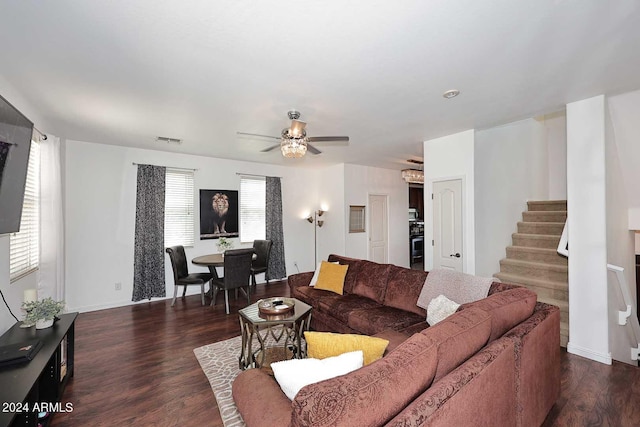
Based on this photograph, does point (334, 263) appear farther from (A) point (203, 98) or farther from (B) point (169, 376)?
(A) point (203, 98)

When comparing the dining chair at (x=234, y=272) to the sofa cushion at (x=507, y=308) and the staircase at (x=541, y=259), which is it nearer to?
the sofa cushion at (x=507, y=308)

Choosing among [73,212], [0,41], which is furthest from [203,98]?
[73,212]

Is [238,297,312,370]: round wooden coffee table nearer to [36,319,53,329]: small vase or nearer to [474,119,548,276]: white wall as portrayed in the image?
[36,319,53,329]: small vase

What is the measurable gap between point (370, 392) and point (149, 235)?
501 centimetres

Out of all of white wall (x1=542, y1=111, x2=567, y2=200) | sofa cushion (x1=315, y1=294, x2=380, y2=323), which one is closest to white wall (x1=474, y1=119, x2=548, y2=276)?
white wall (x1=542, y1=111, x2=567, y2=200)

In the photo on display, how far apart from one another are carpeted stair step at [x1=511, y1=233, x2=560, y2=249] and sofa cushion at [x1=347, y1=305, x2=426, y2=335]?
283 cm

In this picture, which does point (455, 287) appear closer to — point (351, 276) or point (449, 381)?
point (351, 276)

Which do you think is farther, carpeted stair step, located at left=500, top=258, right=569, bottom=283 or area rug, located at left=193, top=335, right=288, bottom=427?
carpeted stair step, located at left=500, top=258, right=569, bottom=283

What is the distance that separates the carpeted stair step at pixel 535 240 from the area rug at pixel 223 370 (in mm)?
4473

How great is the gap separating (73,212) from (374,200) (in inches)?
224

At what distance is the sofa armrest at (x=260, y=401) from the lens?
1.23 m

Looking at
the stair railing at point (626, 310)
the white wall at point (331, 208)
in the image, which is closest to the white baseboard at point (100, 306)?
the white wall at point (331, 208)

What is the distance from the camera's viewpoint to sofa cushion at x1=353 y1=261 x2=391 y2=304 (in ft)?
10.9

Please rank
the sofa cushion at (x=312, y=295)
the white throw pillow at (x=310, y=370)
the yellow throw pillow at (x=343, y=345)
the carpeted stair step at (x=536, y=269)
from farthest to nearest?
the carpeted stair step at (x=536, y=269), the sofa cushion at (x=312, y=295), the yellow throw pillow at (x=343, y=345), the white throw pillow at (x=310, y=370)
